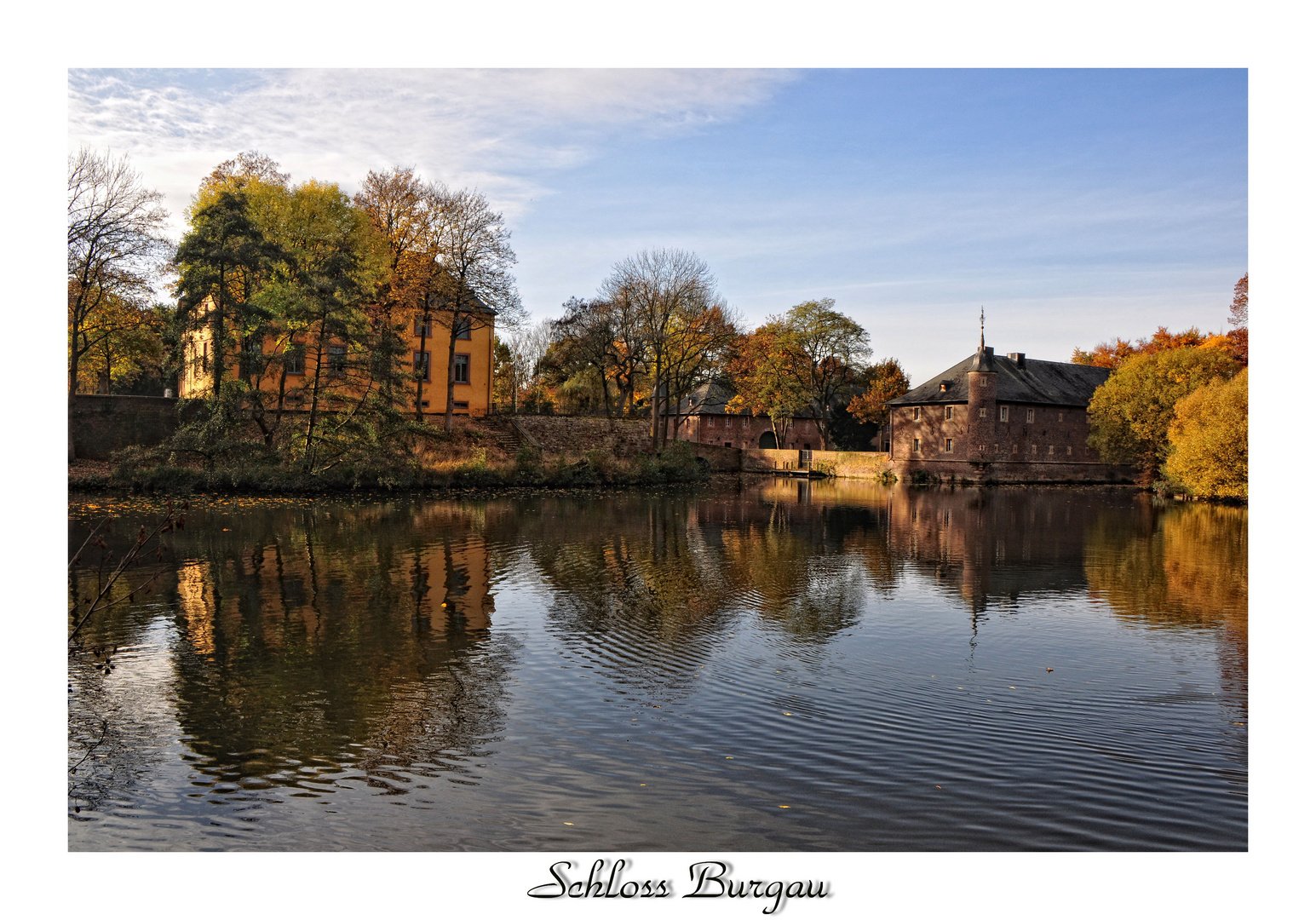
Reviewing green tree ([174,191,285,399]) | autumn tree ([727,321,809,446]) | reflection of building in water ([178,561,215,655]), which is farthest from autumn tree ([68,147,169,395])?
autumn tree ([727,321,809,446])

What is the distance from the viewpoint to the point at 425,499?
101 ft

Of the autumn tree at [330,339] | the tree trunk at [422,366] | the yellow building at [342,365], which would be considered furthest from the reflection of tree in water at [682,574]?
the tree trunk at [422,366]

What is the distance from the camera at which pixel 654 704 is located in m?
8.38

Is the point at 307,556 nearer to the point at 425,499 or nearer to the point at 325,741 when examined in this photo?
the point at 325,741

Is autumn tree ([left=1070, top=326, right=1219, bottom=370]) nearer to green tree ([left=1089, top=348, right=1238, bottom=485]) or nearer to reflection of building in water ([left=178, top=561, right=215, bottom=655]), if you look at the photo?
green tree ([left=1089, top=348, right=1238, bottom=485])

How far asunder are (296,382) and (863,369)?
38.5m

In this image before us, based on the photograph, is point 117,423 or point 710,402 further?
point 710,402

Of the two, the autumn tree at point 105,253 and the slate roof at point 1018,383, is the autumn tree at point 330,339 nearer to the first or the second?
the autumn tree at point 105,253

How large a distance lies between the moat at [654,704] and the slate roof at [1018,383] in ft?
130

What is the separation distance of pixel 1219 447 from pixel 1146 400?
13.7m

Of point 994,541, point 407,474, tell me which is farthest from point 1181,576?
point 407,474
